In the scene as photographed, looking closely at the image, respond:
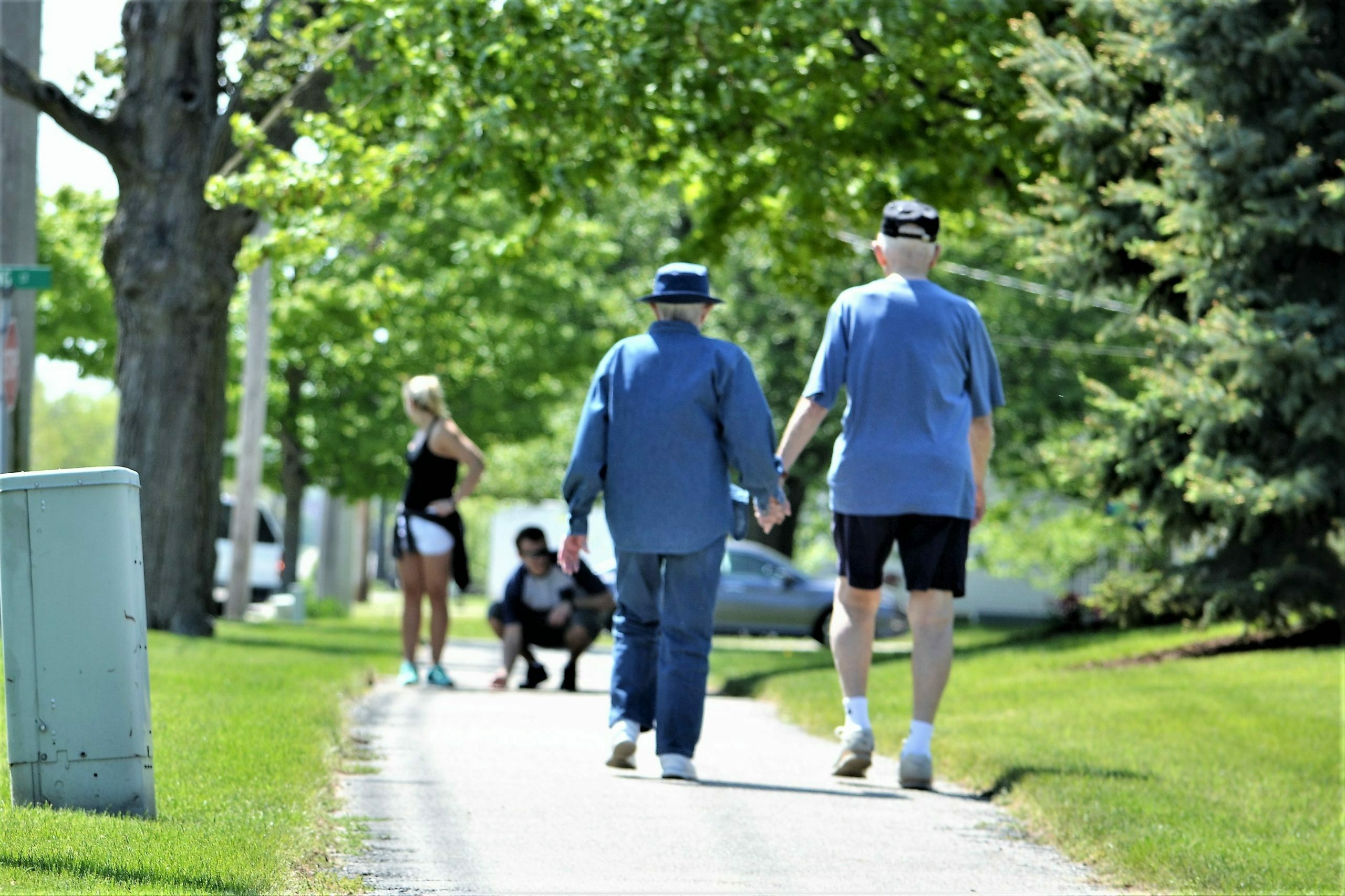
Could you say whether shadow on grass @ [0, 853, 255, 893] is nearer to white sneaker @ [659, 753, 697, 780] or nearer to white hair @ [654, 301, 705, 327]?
white sneaker @ [659, 753, 697, 780]

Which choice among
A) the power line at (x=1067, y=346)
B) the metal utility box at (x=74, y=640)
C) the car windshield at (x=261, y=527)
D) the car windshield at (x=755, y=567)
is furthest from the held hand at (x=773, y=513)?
the car windshield at (x=261, y=527)

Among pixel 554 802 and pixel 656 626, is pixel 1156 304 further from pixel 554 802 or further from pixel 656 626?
pixel 554 802

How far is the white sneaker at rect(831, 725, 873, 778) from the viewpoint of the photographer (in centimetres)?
696

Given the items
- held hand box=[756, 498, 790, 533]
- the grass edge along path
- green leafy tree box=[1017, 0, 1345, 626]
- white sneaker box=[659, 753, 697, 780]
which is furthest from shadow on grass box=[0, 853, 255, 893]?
green leafy tree box=[1017, 0, 1345, 626]

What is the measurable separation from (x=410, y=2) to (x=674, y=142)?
2.44m

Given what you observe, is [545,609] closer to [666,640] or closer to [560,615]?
[560,615]

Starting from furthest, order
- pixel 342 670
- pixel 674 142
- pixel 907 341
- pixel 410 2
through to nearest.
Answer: pixel 674 142 → pixel 410 2 → pixel 342 670 → pixel 907 341

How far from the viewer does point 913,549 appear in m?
6.84

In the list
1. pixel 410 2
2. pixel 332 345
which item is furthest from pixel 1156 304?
pixel 332 345

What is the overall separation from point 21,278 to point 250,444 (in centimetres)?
1105

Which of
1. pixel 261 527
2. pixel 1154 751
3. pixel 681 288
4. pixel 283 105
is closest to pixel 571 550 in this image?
pixel 681 288

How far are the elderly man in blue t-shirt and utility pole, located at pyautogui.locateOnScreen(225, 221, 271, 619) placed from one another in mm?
17335

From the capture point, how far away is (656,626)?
23.6ft

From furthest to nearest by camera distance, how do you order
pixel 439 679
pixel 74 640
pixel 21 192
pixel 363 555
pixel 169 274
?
pixel 363 555
pixel 169 274
pixel 21 192
pixel 439 679
pixel 74 640
